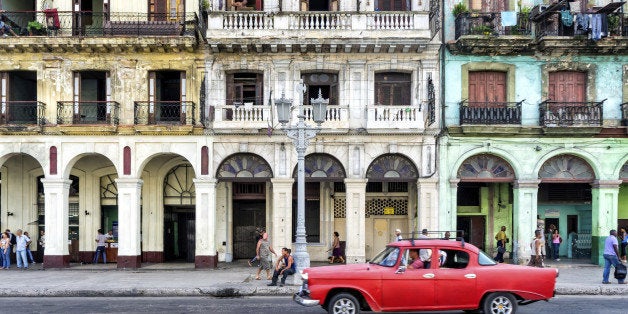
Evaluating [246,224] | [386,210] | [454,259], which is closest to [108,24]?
[246,224]

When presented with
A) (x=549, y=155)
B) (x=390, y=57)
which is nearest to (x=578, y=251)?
(x=549, y=155)

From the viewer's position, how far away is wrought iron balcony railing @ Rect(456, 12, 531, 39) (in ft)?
80.9

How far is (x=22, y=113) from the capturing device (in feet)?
84.2

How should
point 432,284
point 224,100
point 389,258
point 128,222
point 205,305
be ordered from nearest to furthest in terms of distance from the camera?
1. point 432,284
2. point 389,258
3. point 205,305
4. point 128,222
5. point 224,100

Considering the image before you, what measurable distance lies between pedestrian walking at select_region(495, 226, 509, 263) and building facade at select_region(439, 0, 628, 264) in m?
0.43

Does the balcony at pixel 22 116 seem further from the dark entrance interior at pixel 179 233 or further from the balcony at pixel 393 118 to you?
the balcony at pixel 393 118

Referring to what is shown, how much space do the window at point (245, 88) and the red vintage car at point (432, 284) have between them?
13.1 m

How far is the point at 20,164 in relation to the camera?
27.2m

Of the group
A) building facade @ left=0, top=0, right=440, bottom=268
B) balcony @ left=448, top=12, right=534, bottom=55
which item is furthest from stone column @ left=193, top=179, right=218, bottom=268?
balcony @ left=448, top=12, right=534, bottom=55

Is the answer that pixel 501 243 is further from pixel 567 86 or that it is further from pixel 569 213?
pixel 567 86

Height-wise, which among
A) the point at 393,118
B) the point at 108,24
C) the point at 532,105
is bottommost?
the point at 393,118

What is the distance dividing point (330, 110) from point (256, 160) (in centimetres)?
352

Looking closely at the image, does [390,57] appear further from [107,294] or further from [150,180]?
[107,294]

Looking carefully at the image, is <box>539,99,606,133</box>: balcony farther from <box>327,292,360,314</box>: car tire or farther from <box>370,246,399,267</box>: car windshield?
<box>327,292,360,314</box>: car tire
